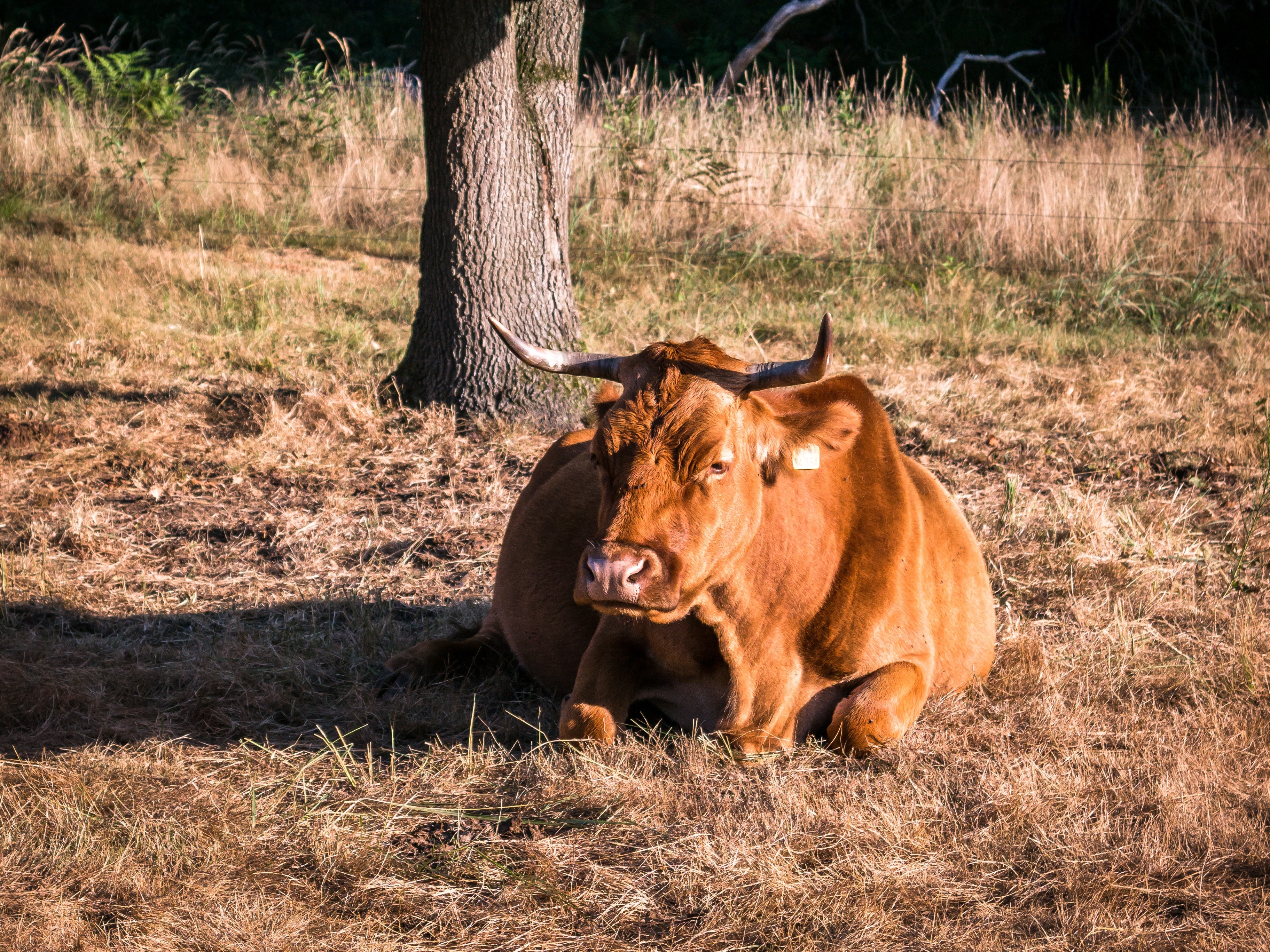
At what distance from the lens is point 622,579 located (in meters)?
2.61

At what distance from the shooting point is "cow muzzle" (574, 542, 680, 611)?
2613 mm

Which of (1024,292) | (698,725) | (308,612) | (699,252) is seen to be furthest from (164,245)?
(698,725)

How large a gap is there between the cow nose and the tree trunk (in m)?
3.50

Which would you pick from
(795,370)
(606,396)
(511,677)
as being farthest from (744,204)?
(795,370)

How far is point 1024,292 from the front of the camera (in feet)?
28.4

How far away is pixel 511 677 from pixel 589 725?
2.56 feet

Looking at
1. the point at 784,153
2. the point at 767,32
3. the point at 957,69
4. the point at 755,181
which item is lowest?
the point at 755,181

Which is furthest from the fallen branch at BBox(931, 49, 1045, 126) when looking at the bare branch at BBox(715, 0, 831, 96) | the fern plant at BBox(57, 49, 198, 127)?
the fern plant at BBox(57, 49, 198, 127)

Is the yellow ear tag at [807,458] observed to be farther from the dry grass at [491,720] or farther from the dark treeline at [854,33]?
the dark treeline at [854,33]

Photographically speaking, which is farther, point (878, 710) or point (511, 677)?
point (511, 677)

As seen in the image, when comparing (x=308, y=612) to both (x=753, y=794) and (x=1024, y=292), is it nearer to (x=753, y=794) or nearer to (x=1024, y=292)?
(x=753, y=794)

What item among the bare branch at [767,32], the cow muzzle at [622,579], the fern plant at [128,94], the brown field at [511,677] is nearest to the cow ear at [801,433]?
the cow muzzle at [622,579]

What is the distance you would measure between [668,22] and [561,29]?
1467 centimetres

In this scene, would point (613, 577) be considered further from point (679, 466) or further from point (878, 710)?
point (878, 710)
